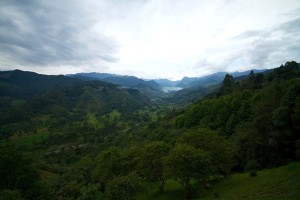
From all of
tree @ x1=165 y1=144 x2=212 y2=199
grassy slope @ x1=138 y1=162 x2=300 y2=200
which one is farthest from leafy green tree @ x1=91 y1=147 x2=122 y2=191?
tree @ x1=165 y1=144 x2=212 y2=199

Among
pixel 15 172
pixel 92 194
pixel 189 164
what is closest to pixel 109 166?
pixel 92 194

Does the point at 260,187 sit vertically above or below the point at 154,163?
above

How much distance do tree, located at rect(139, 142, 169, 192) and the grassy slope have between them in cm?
410

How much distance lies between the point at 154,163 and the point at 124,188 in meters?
12.2

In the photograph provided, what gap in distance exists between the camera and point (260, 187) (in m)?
38.7

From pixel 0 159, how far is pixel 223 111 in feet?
260

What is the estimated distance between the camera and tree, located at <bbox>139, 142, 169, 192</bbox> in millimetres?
53312

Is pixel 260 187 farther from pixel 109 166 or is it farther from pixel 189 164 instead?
pixel 109 166

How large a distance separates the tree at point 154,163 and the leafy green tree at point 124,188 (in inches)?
315

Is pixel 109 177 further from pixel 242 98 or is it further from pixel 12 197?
pixel 242 98

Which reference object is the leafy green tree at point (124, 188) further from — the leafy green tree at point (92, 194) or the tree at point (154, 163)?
the leafy green tree at point (92, 194)

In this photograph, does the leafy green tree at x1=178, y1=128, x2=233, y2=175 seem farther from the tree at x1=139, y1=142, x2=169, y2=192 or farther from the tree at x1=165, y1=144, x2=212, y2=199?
the tree at x1=139, y1=142, x2=169, y2=192

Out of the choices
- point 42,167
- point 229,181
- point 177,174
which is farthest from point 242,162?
point 42,167

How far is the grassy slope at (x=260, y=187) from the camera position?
111ft
